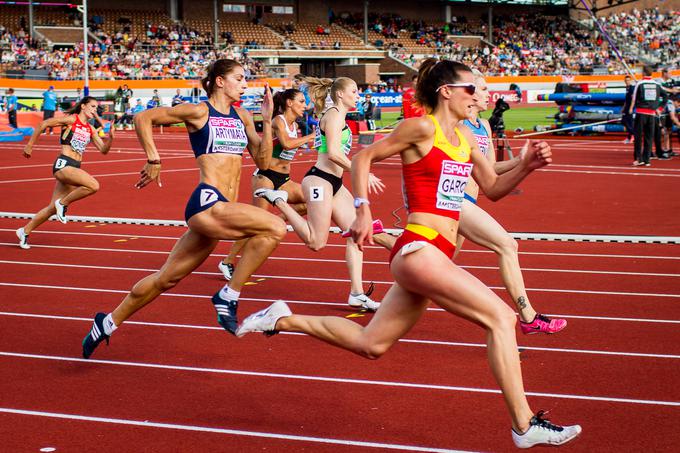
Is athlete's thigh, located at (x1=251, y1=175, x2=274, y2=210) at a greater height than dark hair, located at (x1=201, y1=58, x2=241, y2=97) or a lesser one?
lesser

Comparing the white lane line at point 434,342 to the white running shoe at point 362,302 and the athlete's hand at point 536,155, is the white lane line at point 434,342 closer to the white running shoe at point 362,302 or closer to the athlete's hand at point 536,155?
the white running shoe at point 362,302

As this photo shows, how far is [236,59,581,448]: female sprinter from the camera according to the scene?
4.64 m

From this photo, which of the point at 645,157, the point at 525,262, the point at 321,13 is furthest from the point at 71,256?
the point at 321,13

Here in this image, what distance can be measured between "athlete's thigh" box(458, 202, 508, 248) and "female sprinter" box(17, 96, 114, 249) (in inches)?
264

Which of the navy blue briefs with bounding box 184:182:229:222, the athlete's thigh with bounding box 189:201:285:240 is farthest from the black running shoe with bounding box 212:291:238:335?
the navy blue briefs with bounding box 184:182:229:222

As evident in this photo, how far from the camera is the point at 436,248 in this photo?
4914mm

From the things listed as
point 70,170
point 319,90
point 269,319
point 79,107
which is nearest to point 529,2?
point 79,107

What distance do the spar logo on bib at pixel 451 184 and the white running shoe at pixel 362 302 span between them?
3.61 meters

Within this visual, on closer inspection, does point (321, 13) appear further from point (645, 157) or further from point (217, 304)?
point (217, 304)

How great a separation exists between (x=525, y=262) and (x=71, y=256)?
231 inches

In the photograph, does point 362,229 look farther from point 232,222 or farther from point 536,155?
point 232,222

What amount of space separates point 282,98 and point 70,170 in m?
4.17

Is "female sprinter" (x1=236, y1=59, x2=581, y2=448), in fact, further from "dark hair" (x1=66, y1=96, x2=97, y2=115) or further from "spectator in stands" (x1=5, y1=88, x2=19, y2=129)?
"spectator in stands" (x1=5, y1=88, x2=19, y2=129)

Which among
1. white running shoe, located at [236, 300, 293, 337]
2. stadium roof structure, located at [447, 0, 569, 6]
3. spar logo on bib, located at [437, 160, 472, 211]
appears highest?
stadium roof structure, located at [447, 0, 569, 6]
